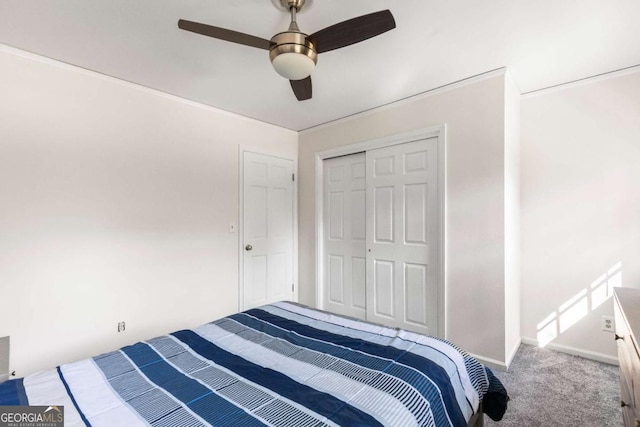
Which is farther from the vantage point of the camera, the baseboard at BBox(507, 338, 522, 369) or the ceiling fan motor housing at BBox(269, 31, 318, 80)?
the baseboard at BBox(507, 338, 522, 369)

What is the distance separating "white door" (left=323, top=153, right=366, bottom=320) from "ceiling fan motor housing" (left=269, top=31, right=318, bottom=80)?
1.85 meters

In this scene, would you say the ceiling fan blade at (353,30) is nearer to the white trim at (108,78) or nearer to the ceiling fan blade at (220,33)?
the ceiling fan blade at (220,33)

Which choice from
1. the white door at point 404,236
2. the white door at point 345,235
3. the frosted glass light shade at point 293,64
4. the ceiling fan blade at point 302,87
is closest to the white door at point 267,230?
the white door at point 345,235

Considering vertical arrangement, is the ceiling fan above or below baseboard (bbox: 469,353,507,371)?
above

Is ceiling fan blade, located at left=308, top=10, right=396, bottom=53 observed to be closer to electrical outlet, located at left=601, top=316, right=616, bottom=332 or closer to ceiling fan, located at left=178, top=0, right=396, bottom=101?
ceiling fan, located at left=178, top=0, right=396, bottom=101

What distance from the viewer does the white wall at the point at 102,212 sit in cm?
197

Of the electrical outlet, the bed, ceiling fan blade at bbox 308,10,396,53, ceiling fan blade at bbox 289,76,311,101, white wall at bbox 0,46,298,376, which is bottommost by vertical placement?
the electrical outlet

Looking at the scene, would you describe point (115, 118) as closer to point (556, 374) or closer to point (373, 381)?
point (373, 381)

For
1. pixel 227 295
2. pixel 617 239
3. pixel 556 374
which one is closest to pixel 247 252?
pixel 227 295

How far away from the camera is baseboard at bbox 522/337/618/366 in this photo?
231cm

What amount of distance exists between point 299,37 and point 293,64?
12 cm

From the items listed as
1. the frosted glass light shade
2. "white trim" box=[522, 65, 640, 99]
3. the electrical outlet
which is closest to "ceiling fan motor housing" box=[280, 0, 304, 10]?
the frosted glass light shade

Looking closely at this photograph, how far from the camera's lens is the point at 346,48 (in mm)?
1989
